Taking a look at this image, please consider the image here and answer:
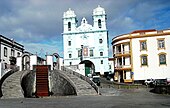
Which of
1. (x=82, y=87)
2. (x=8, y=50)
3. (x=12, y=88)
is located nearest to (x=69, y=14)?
(x=8, y=50)

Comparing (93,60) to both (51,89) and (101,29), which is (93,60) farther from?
(51,89)

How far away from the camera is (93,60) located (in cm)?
7062

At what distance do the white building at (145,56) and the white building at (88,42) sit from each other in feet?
55.3

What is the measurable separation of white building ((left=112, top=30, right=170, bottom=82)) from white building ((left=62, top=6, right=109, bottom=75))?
16.9m

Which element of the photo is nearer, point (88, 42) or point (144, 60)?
point (144, 60)

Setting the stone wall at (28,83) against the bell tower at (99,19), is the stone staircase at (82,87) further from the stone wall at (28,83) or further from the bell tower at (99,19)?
the bell tower at (99,19)

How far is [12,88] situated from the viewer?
28.2m

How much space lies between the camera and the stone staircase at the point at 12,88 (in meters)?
26.7

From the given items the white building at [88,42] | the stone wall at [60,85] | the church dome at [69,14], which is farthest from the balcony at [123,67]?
the church dome at [69,14]

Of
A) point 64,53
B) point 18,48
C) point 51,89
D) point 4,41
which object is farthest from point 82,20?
point 51,89

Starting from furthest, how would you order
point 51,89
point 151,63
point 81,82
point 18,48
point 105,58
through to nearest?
1. point 105,58
2. point 18,48
3. point 151,63
4. point 51,89
5. point 81,82

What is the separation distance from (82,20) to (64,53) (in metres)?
10.9

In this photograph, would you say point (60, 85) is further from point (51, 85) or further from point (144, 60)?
point (144, 60)

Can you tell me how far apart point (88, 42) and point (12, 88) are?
45023 millimetres
